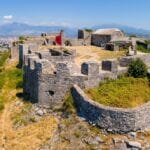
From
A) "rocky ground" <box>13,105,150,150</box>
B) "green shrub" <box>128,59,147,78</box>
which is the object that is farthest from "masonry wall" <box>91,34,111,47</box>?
"rocky ground" <box>13,105,150,150</box>

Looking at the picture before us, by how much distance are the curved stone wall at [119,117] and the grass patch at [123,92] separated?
3.06 ft

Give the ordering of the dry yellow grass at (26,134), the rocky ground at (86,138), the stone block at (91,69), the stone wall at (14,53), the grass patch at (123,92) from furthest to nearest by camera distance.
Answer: the stone wall at (14,53) < the stone block at (91,69) < the dry yellow grass at (26,134) < the grass patch at (123,92) < the rocky ground at (86,138)

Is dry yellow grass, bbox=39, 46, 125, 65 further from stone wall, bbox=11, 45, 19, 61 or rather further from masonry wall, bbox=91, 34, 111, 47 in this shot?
stone wall, bbox=11, 45, 19, 61

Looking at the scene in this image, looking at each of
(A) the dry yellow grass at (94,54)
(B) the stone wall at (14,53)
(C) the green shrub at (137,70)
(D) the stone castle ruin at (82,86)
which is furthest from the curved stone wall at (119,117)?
(B) the stone wall at (14,53)

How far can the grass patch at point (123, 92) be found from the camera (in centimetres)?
2584

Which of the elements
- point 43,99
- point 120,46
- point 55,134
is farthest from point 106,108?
point 120,46

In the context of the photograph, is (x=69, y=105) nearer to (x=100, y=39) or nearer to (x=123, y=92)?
(x=123, y=92)

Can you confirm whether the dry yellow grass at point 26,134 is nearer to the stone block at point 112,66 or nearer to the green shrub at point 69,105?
the green shrub at point 69,105

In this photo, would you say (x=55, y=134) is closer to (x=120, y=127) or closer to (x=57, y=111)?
(x=57, y=111)

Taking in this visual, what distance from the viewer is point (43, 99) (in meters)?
28.8

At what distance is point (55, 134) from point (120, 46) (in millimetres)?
17303

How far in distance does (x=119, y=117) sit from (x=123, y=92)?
9.51ft

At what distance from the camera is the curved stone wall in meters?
24.2

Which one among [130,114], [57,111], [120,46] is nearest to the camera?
[130,114]
